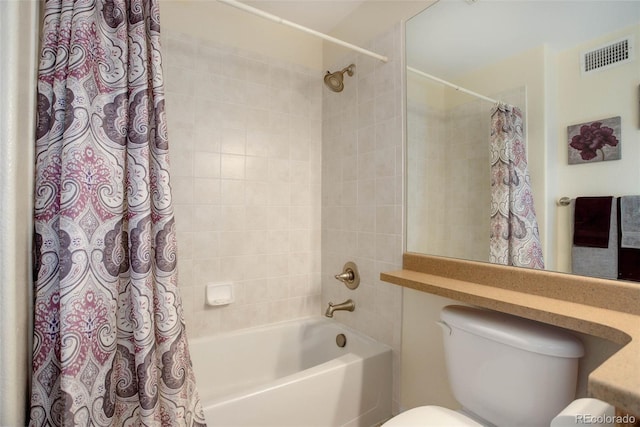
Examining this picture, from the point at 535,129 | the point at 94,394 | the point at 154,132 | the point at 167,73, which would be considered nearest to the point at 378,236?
the point at 535,129

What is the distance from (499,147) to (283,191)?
125 centimetres

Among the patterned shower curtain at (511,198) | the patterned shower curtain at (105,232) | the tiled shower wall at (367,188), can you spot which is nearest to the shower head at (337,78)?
the tiled shower wall at (367,188)

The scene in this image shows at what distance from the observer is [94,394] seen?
785 mm

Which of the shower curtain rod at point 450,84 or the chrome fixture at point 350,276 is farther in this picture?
the chrome fixture at point 350,276

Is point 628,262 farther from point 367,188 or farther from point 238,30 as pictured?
point 238,30

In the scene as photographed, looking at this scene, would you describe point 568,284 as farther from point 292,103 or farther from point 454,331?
point 292,103

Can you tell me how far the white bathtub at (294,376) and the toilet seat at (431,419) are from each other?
1.43ft

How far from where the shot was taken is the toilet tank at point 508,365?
0.84 metres

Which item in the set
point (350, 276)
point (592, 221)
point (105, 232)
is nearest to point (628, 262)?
point (592, 221)

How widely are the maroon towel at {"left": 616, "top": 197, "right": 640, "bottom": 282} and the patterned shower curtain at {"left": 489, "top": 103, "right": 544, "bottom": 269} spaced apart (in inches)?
7.5

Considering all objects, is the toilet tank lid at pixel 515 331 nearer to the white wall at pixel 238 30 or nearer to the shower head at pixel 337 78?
the shower head at pixel 337 78

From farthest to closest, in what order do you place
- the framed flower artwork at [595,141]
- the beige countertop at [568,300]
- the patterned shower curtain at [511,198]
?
1. the patterned shower curtain at [511,198]
2. the framed flower artwork at [595,141]
3. the beige countertop at [568,300]

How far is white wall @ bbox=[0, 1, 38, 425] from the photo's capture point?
0.61m

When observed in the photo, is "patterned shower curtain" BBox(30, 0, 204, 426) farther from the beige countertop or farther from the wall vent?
the wall vent
